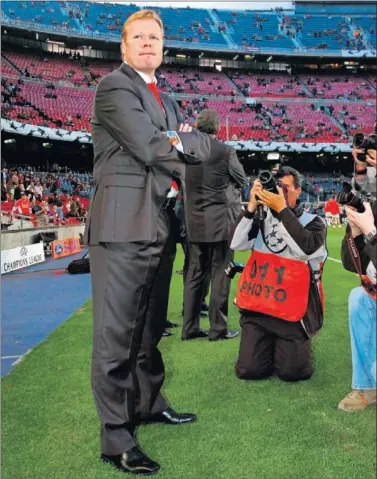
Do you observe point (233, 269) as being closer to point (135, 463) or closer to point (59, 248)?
point (135, 463)

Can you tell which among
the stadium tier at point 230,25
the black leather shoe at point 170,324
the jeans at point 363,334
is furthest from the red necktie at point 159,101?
the stadium tier at point 230,25

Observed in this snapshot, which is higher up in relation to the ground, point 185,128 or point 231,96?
point 231,96

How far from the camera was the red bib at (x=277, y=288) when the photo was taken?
3596 millimetres

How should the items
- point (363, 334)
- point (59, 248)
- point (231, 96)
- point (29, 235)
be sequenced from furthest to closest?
point (231, 96)
point (59, 248)
point (29, 235)
point (363, 334)

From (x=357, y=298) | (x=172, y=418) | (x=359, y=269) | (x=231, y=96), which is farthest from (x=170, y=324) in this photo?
(x=231, y=96)

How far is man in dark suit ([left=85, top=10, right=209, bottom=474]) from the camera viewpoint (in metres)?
2.39

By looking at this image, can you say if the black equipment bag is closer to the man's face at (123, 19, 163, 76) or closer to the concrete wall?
the concrete wall

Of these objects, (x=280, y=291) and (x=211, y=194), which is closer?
(x=280, y=291)

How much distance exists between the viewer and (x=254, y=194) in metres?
3.29

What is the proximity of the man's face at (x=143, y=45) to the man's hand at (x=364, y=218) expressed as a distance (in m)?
1.17

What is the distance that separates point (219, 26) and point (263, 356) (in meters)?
52.5

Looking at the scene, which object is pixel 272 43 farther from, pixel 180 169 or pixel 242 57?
pixel 180 169

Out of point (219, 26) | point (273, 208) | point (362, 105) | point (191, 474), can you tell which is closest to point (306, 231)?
point (273, 208)

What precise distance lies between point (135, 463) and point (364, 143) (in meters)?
1.72
